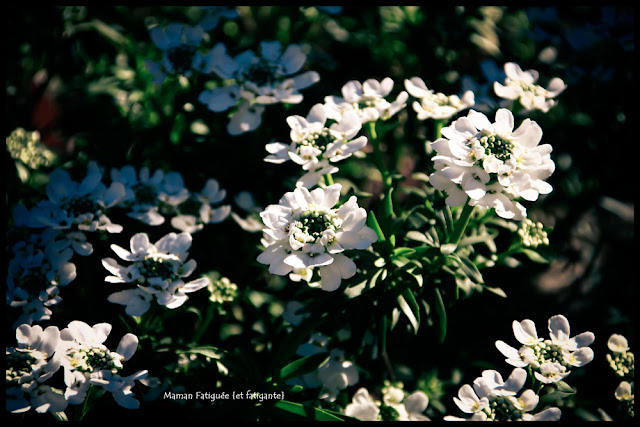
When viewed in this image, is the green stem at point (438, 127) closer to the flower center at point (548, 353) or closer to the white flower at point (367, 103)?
the white flower at point (367, 103)

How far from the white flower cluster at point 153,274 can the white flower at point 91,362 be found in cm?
11

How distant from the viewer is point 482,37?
98.2 inches

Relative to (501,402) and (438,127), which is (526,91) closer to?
(438,127)

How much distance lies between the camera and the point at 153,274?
1.53 m

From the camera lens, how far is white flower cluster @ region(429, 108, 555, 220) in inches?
50.5

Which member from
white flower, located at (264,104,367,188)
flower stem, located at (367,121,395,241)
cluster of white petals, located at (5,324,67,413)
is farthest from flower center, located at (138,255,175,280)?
flower stem, located at (367,121,395,241)

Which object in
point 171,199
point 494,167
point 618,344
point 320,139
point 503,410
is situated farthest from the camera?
point 171,199

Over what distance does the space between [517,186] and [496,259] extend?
45cm

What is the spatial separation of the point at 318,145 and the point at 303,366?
0.69 m

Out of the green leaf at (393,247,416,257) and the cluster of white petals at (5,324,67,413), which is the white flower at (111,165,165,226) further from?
the green leaf at (393,247,416,257)

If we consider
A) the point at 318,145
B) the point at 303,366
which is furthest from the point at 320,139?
the point at 303,366

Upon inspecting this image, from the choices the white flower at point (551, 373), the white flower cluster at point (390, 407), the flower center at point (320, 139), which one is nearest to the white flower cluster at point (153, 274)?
the flower center at point (320, 139)

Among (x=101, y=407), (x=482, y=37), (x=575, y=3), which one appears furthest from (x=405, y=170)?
(x=101, y=407)

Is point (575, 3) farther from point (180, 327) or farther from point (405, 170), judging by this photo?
point (180, 327)
